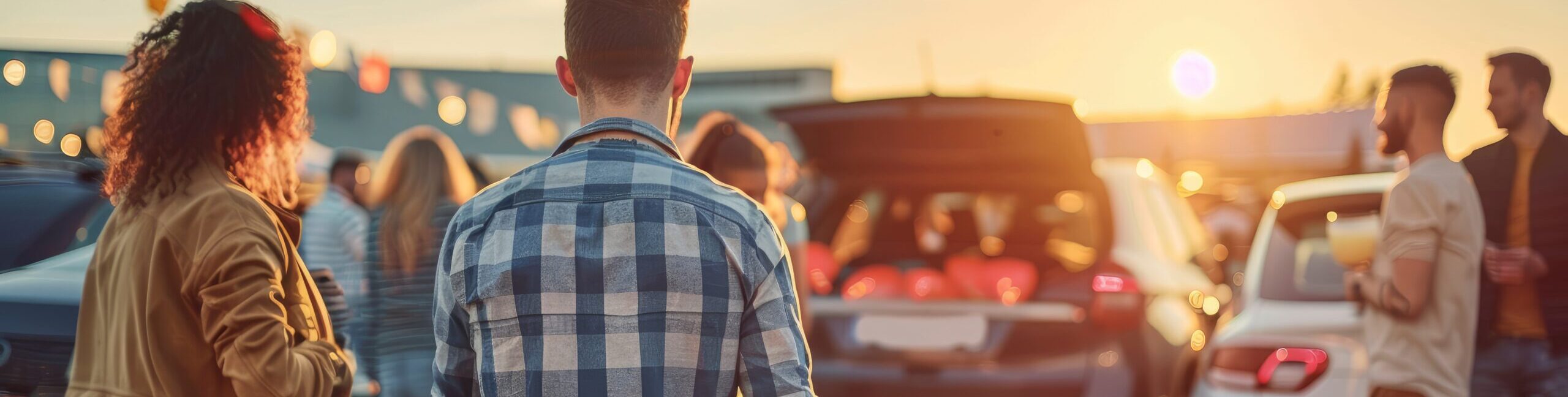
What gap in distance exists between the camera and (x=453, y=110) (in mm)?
34500

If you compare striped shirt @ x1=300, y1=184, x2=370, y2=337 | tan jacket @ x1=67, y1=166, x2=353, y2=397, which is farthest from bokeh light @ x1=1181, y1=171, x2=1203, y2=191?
tan jacket @ x1=67, y1=166, x2=353, y2=397

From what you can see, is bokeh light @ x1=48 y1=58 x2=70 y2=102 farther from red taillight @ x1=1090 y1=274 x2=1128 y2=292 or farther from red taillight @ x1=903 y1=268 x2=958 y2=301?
red taillight @ x1=1090 y1=274 x2=1128 y2=292

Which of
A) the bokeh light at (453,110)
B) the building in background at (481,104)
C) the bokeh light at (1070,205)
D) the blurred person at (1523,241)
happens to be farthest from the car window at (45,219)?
the bokeh light at (453,110)

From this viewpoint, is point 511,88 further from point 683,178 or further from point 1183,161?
point 683,178

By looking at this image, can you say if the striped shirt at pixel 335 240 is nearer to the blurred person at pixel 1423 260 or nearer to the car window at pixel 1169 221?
the car window at pixel 1169 221

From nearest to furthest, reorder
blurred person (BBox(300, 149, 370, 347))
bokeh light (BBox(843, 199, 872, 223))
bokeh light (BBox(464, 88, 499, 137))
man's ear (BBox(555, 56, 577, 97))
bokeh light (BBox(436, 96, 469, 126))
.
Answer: man's ear (BBox(555, 56, 577, 97)), blurred person (BBox(300, 149, 370, 347)), bokeh light (BBox(843, 199, 872, 223)), bokeh light (BBox(436, 96, 469, 126)), bokeh light (BBox(464, 88, 499, 137))

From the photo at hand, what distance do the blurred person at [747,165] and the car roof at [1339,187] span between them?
1.76 meters

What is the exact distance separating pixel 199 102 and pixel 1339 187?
3685 mm

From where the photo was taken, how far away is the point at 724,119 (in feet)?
16.5

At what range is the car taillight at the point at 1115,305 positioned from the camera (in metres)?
5.03

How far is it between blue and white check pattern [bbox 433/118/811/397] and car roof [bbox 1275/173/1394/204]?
3.27 meters

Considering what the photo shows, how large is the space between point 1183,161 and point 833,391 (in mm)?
45064

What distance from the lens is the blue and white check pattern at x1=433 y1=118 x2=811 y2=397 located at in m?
1.81

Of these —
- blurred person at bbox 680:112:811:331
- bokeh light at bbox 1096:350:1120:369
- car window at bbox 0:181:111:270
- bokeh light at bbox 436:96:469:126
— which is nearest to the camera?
car window at bbox 0:181:111:270
